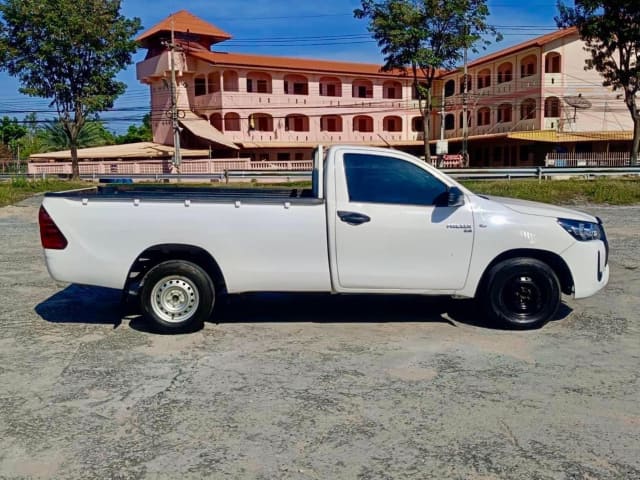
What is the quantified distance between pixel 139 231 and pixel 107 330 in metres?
1.17

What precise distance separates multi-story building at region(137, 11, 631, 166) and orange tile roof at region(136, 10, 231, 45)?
0.12 meters

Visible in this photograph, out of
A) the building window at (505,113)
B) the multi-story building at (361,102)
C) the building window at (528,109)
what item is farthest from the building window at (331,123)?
the building window at (528,109)

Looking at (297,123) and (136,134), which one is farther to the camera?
(136,134)

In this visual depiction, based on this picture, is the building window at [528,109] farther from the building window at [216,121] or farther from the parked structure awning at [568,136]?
the building window at [216,121]

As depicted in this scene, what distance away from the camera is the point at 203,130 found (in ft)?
163

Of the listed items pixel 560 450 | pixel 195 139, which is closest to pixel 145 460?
pixel 560 450

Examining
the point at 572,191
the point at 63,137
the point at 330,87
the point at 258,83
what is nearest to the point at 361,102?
the point at 330,87

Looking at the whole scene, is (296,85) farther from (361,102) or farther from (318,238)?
(318,238)

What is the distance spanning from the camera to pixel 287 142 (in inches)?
2090

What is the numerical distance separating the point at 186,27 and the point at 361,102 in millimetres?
16195

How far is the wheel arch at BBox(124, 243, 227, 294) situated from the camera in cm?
619

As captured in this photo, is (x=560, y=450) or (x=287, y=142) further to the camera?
(x=287, y=142)

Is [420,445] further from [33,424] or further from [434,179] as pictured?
[434,179]

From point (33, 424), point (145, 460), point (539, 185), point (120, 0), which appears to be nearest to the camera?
point (145, 460)
